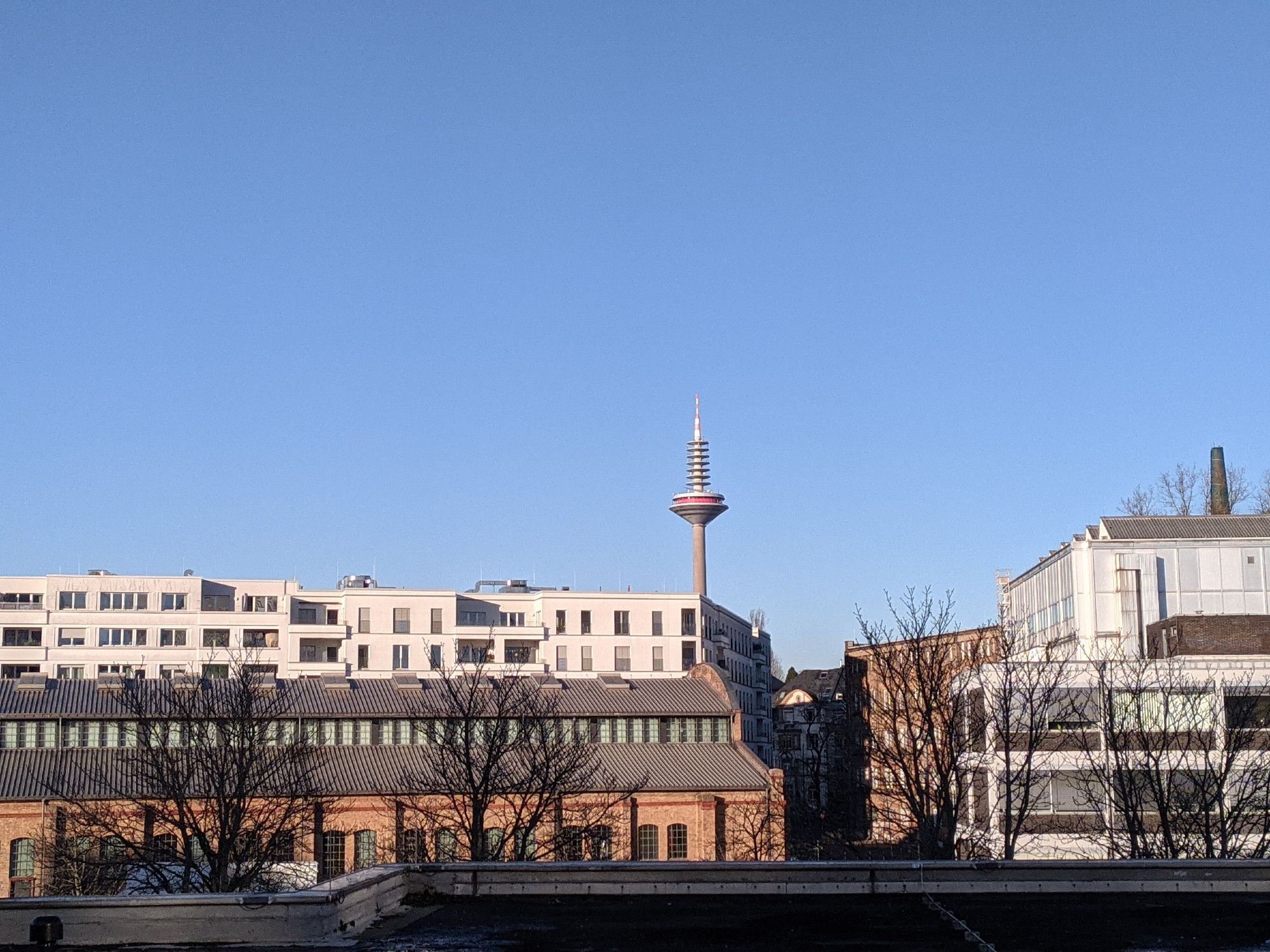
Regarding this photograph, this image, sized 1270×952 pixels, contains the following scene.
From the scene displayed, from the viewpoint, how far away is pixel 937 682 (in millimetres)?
39531

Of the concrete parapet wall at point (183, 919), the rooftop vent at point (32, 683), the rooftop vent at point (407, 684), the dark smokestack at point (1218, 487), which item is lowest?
the concrete parapet wall at point (183, 919)

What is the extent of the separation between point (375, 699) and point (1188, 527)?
4390cm

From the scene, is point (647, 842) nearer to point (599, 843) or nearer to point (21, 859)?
point (599, 843)

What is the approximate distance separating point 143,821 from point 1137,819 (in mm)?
35456

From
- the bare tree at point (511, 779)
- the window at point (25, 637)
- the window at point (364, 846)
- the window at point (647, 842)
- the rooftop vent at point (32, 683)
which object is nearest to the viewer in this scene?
the bare tree at point (511, 779)

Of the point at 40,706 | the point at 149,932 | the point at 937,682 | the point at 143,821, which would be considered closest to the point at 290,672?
the point at 40,706

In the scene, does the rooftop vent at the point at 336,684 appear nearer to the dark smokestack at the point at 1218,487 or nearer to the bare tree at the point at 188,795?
the bare tree at the point at 188,795

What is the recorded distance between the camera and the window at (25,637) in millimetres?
100500

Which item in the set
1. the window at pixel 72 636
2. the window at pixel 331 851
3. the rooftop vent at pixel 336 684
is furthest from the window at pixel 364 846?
the window at pixel 72 636

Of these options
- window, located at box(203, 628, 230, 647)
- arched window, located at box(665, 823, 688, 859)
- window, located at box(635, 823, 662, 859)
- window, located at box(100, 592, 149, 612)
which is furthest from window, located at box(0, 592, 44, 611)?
arched window, located at box(665, 823, 688, 859)

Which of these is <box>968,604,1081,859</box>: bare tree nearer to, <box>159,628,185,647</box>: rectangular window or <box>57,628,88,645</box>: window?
<box>159,628,185,647</box>: rectangular window

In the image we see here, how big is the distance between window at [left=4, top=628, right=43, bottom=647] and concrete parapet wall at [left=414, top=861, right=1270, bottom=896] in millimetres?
91677

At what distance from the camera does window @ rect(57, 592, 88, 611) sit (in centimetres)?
10153

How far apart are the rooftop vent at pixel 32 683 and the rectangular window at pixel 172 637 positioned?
4082 centimetres
